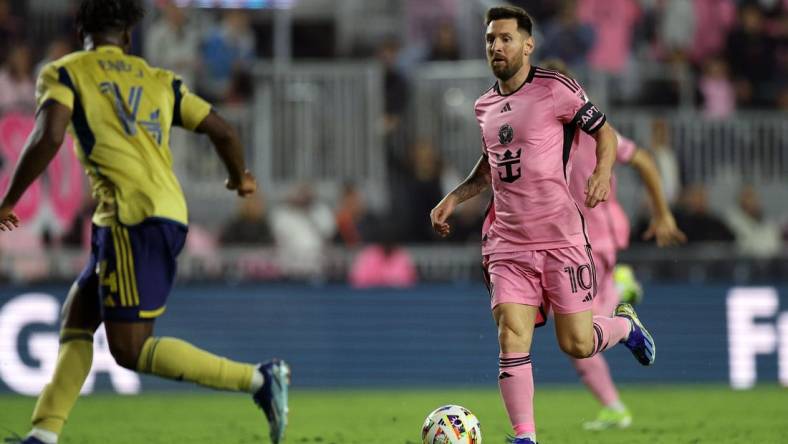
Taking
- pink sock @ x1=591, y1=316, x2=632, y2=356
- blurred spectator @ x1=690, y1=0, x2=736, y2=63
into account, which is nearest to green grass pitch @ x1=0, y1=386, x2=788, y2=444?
pink sock @ x1=591, y1=316, x2=632, y2=356

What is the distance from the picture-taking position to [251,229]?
15430mm

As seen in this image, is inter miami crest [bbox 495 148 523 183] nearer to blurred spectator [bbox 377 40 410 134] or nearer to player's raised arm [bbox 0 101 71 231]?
player's raised arm [bbox 0 101 71 231]

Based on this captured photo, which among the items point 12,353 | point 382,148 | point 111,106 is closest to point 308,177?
point 382,148

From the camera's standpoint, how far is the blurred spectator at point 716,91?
18.4m

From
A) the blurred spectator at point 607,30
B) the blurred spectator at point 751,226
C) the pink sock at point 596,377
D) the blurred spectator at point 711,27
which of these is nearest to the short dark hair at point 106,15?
the pink sock at point 596,377

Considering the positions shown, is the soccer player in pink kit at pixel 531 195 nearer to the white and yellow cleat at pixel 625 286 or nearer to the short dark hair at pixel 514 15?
the short dark hair at pixel 514 15

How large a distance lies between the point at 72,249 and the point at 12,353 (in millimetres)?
1989

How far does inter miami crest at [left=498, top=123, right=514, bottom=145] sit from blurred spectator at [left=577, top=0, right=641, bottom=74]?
10394 millimetres

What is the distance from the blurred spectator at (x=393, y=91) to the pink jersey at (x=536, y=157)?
963cm

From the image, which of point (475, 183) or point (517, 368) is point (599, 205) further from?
point (517, 368)

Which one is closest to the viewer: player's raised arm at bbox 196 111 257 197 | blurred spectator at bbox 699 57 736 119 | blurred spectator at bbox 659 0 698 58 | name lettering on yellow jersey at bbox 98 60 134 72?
name lettering on yellow jersey at bbox 98 60 134 72

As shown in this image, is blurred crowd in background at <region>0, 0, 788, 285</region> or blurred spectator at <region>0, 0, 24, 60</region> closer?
blurred crowd in background at <region>0, 0, 788, 285</region>

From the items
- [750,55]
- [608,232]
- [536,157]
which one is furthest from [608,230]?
[750,55]

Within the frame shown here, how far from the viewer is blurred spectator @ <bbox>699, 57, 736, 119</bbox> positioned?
1841cm
